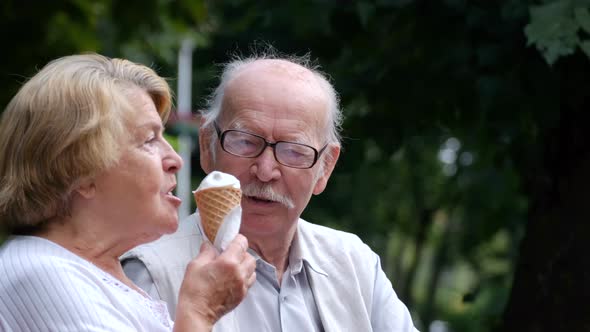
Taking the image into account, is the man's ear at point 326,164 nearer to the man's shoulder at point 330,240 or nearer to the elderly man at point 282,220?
the elderly man at point 282,220

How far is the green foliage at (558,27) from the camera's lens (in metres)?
3.45

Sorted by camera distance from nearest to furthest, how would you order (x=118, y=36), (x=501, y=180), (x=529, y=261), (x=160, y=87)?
(x=160, y=87), (x=529, y=261), (x=118, y=36), (x=501, y=180)

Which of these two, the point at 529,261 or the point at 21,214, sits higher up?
the point at 21,214

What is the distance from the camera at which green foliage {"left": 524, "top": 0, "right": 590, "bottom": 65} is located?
11.3 ft

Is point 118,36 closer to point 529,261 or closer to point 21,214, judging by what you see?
point 529,261

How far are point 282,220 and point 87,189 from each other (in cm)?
94

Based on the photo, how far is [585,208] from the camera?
13.9ft

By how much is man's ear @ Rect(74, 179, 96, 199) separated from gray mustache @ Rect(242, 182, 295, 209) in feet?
2.66

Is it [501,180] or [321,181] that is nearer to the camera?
[321,181]

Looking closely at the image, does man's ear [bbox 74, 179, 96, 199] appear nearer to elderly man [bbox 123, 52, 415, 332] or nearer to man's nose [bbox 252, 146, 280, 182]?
elderly man [bbox 123, 52, 415, 332]

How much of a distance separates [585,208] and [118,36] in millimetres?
3261

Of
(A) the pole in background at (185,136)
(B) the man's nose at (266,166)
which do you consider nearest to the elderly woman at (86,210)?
(B) the man's nose at (266,166)

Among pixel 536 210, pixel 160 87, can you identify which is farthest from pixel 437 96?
pixel 160 87

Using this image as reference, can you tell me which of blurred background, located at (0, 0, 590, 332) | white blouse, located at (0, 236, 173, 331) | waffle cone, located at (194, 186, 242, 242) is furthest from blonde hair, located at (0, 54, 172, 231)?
blurred background, located at (0, 0, 590, 332)
